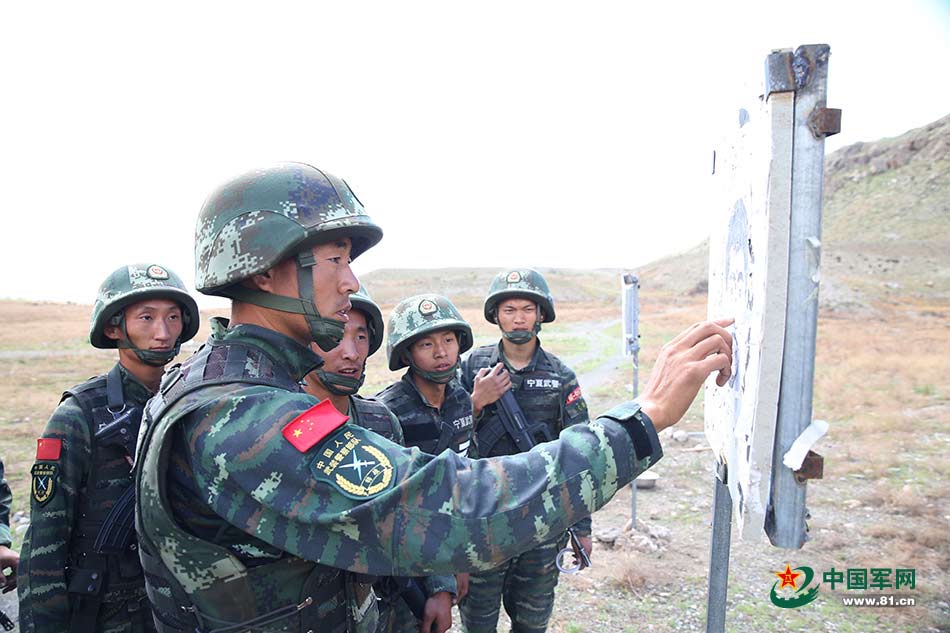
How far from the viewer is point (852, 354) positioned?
18766 millimetres

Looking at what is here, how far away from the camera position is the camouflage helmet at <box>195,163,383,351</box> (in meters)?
1.69

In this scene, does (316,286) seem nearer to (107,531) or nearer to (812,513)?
(107,531)

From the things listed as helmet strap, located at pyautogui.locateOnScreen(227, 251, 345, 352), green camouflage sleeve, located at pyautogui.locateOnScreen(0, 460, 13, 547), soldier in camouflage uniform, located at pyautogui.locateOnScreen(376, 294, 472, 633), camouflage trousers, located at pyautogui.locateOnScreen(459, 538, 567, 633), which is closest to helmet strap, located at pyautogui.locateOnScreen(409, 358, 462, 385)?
soldier in camouflage uniform, located at pyautogui.locateOnScreen(376, 294, 472, 633)

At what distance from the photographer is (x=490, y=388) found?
404cm

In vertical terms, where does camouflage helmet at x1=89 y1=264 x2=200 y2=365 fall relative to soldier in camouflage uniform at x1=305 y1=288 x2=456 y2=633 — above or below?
above

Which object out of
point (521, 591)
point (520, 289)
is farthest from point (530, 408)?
point (521, 591)

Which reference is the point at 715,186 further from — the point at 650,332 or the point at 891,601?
the point at 650,332

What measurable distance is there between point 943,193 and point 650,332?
186 ft

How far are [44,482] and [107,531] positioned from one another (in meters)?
0.36

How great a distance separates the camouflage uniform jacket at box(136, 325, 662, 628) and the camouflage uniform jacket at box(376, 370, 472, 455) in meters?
2.18

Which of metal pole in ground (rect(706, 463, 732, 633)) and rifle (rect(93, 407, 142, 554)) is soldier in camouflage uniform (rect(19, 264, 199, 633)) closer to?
rifle (rect(93, 407, 142, 554))

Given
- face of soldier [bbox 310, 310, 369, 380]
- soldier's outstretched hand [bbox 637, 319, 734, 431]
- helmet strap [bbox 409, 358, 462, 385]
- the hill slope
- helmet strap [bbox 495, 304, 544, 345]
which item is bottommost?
the hill slope

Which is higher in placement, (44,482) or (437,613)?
(44,482)

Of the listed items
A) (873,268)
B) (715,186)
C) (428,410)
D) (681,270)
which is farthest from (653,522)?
(681,270)
